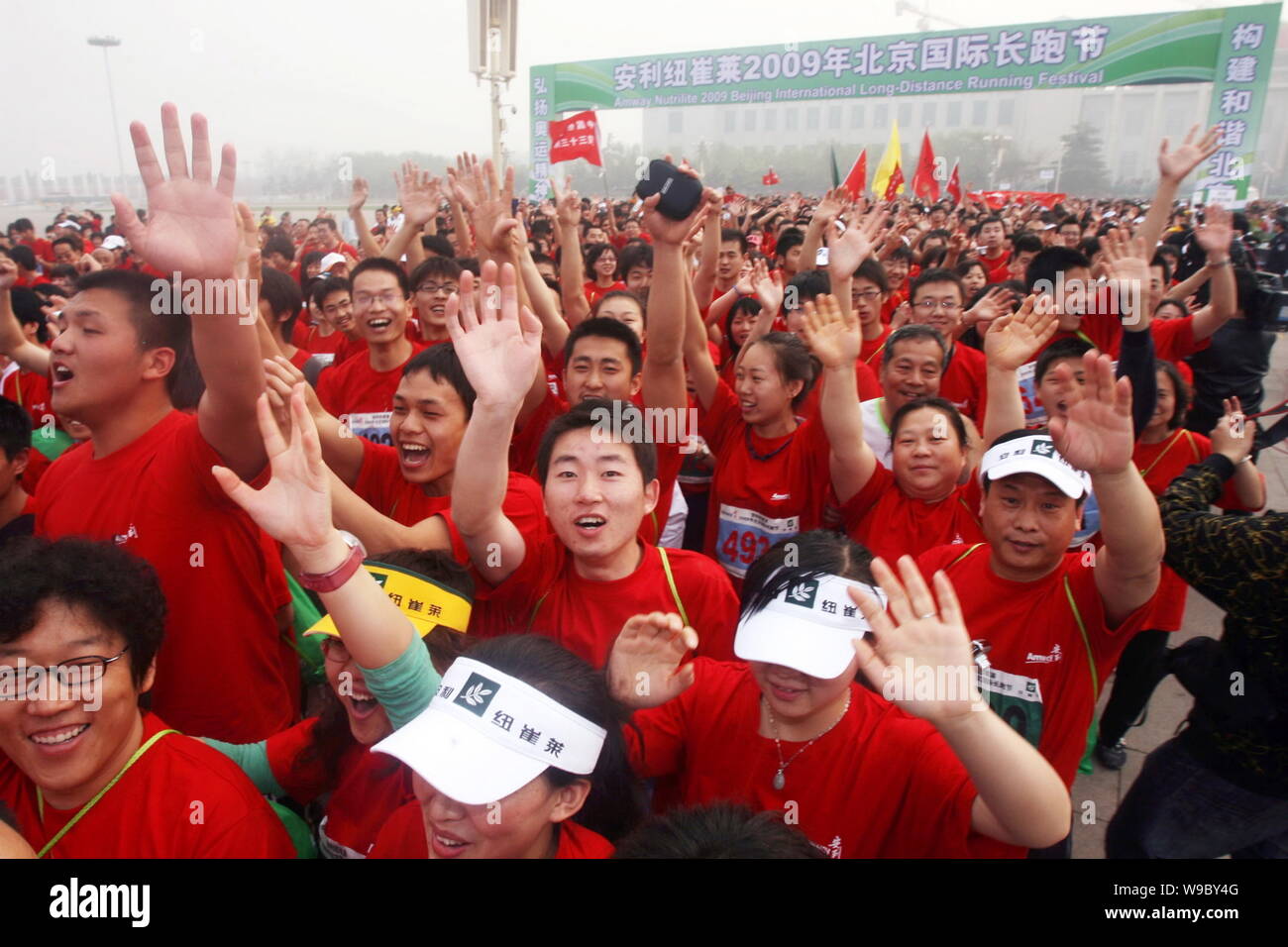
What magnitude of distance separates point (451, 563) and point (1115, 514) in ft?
4.91

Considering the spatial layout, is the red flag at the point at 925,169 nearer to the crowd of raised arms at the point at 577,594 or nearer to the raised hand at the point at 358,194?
the raised hand at the point at 358,194

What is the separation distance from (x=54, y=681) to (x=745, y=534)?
2.16 meters

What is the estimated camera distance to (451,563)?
6.64 feet

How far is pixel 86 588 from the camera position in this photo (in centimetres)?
159

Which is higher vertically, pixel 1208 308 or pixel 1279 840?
pixel 1208 308

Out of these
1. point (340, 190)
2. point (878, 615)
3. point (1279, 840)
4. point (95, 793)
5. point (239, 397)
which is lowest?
point (1279, 840)

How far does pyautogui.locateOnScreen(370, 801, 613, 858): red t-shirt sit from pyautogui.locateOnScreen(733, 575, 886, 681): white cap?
44 centimetres

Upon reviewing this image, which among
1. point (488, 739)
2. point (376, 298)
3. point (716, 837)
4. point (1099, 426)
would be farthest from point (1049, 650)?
point (376, 298)

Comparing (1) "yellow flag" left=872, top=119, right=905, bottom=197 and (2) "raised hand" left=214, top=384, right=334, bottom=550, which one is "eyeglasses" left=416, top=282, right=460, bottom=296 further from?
(1) "yellow flag" left=872, top=119, right=905, bottom=197

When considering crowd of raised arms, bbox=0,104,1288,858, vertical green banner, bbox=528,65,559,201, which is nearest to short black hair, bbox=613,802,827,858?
crowd of raised arms, bbox=0,104,1288,858

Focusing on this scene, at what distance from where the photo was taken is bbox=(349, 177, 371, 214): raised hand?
19.3ft

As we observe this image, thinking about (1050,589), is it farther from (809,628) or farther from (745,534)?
(745,534)

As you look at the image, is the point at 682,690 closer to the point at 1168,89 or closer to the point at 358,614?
the point at 358,614

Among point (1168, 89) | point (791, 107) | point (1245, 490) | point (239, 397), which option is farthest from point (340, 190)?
point (1168, 89)
